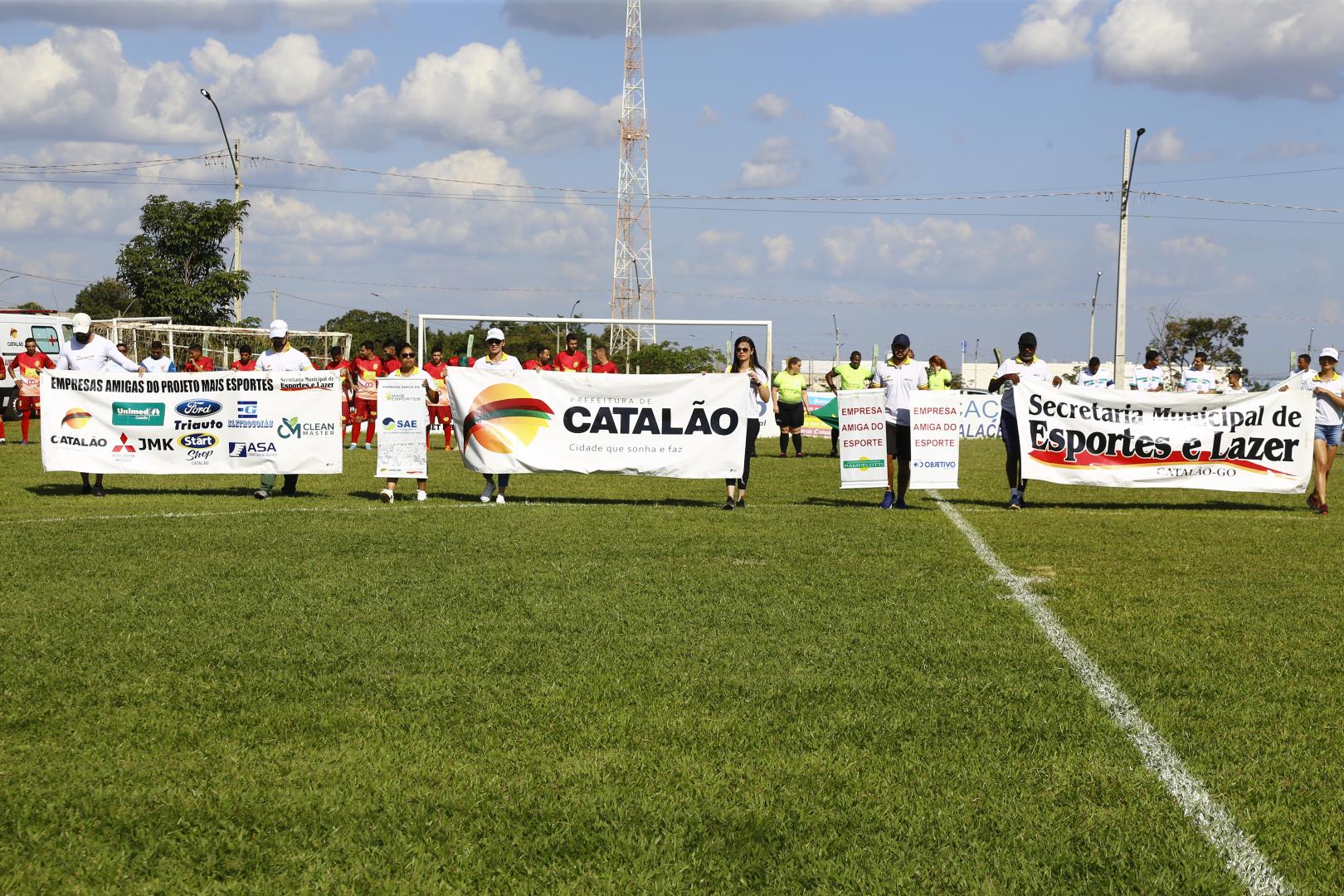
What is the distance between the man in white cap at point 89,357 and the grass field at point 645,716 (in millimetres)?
4927

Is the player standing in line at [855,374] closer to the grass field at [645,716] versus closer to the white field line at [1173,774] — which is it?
the grass field at [645,716]

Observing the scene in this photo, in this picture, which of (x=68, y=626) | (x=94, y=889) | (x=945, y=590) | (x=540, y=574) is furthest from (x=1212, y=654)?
(x=68, y=626)

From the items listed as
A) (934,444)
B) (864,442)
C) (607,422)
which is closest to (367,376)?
(607,422)

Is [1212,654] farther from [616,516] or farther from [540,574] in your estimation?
[616,516]

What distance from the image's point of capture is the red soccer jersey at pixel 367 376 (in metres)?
25.0

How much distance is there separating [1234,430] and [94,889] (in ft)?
45.2

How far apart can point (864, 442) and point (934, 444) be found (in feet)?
2.58

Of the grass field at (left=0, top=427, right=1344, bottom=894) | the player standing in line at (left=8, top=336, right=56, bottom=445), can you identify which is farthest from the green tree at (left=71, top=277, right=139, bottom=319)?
the grass field at (left=0, top=427, right=1344, bottom=894)

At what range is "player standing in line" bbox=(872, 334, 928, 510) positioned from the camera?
14.2m

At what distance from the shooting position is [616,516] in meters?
12.8

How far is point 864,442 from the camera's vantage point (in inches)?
572

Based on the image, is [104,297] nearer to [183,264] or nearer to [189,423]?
[183,264]

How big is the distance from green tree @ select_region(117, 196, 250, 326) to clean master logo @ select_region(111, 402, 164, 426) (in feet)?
113

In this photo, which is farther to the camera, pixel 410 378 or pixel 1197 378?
pixel 1197 378
